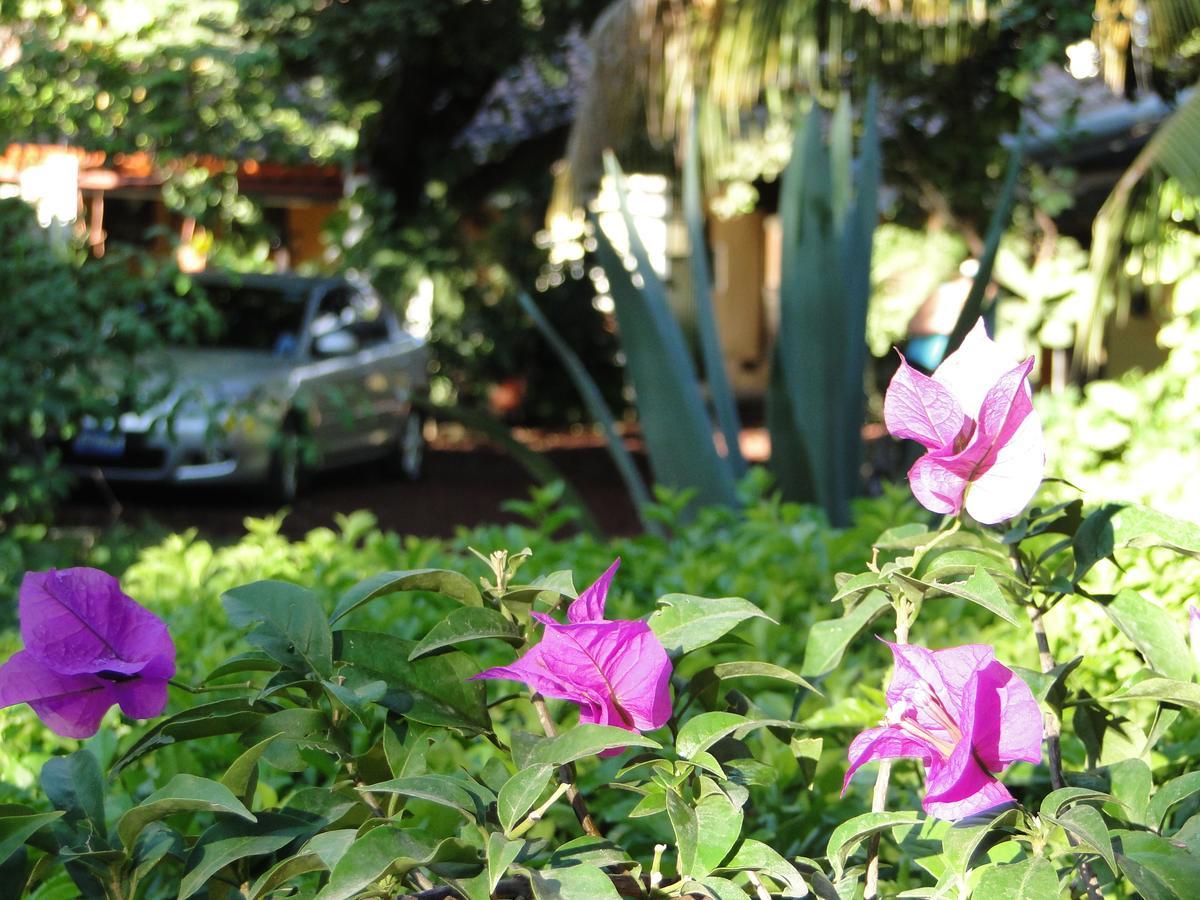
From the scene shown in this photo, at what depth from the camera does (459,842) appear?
98 centimetres

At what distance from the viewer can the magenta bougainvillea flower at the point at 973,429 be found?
3.04ft

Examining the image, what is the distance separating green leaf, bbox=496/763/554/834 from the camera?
92cm

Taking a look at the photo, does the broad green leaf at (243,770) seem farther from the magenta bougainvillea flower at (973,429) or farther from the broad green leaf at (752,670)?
the magenta bougainvillea flower at (973,429)

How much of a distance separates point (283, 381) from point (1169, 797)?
833cm

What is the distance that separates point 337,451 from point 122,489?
1490 mm

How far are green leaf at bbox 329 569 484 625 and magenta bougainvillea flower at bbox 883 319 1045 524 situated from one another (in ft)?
1.14

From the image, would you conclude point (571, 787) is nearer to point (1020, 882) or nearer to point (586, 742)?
point (586, 742)

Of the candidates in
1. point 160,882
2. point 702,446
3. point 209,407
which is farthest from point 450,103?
point 160,882

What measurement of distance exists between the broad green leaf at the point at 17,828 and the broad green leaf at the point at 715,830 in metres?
0.42

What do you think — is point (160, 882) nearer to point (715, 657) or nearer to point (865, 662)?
point (715, 657)

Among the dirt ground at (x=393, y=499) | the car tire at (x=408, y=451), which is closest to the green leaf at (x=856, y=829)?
the dirt ground at (x=393, y=499)

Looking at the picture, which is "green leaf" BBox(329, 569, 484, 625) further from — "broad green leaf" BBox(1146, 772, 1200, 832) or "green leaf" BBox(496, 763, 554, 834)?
"broad green leaf" BBox(1146, 772, 1200, 832)

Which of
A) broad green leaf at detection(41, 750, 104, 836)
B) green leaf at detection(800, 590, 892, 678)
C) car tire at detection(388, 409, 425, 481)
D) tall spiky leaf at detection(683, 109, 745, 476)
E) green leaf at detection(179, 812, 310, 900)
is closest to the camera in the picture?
green leaf at detection(179, 812, 310, 900)

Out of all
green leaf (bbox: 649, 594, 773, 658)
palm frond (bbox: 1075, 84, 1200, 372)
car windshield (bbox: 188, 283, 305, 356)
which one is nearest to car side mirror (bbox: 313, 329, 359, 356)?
car windshield (bbox: 188, 283, 305, 356)
